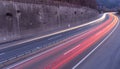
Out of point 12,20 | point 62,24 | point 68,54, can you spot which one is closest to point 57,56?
point 68,54

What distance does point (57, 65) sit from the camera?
70.2ft

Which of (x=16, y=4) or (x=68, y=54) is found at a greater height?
(x=16, y=4)

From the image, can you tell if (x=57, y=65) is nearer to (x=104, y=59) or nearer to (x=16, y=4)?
(x=104, y=59)

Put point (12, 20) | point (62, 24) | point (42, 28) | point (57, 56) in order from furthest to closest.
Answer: point (62, 24) → point (42, 28) → point (12, 20) → point (57, 56)

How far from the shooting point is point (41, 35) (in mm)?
46531

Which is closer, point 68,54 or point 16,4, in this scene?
point 68,54

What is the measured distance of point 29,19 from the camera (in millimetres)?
44344

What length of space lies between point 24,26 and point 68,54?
653 inches

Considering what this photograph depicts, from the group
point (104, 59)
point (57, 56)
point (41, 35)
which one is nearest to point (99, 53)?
point (104, 59)

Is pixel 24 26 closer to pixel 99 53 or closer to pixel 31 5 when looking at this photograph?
pixel 31 5

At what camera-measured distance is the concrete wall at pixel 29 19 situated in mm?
37688

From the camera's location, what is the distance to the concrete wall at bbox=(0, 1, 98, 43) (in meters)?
→ 37.7

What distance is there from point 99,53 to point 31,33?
1746 centimetres

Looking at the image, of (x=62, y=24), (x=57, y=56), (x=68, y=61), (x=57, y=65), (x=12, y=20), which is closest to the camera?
(x=57, y=65)
